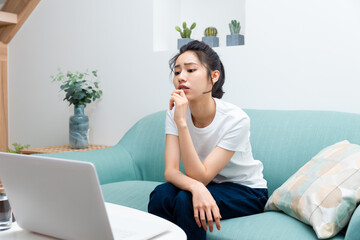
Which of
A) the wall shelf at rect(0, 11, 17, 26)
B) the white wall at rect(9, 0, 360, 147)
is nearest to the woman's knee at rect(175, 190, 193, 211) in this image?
the white wall at rect(9, 0, 360, 147)

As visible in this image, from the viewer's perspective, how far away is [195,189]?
53.9 inches

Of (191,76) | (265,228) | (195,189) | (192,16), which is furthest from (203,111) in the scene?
(192,16)

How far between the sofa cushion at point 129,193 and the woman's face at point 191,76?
1.63 ft

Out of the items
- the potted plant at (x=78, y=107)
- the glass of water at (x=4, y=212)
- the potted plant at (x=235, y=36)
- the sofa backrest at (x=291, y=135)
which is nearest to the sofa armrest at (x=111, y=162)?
the potted plant at (x=78, y=107)

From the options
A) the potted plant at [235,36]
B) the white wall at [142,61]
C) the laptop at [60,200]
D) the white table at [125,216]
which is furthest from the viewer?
the potted plant at [235,36]

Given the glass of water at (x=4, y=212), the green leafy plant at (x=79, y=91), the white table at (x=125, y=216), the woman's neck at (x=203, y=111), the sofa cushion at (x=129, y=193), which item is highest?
the green leafy plant at (x=79, y=91)

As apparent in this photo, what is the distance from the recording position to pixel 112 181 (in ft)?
7.08

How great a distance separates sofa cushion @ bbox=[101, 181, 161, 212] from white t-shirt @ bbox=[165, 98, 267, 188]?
33cm

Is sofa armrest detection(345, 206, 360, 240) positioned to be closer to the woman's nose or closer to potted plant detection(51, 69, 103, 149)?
the woman's nose

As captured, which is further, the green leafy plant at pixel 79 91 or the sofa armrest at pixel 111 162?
the green leafy plant at pixel 79 91

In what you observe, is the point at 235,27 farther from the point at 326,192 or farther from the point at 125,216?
the point at 125,216

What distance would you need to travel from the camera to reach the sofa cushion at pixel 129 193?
1747 mm

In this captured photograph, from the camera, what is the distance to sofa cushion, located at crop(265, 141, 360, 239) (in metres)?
1.29

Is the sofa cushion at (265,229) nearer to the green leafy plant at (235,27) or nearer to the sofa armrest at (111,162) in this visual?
the sofa armrest at (111,162)
